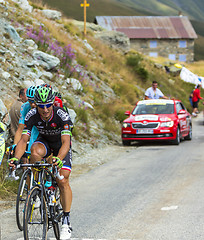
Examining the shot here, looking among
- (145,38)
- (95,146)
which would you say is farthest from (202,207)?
(145,38)

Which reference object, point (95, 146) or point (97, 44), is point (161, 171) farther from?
point (97, 44)

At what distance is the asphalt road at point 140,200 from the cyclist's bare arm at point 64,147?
1.20 m

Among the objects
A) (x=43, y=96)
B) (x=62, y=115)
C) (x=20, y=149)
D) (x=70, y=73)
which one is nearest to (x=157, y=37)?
(x=70, y=73)

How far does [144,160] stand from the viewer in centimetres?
1246

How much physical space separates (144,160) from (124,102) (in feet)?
35.4

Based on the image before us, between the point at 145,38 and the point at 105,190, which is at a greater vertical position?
the point at 145,38

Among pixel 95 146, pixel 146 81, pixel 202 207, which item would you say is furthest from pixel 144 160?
pixel 146 81

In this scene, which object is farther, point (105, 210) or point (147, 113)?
point (147, 113)

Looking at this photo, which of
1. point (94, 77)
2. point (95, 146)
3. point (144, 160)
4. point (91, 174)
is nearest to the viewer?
point (91, 174)

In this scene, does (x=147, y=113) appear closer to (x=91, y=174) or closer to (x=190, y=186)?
(x=91, y=174)

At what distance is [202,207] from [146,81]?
24.1 metres

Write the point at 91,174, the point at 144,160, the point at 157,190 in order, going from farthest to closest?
the point at 144,160 → the point at 91,174 → the point at 157,190

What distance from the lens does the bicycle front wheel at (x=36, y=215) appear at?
4738mm

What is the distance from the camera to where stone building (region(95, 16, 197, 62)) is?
70.1 m
